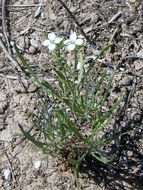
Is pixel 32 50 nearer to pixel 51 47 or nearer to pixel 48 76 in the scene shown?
pixel 48 76

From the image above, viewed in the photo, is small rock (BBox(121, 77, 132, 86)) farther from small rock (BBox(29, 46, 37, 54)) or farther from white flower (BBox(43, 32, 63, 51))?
white flower (BBox(43, 32, 63, 51))

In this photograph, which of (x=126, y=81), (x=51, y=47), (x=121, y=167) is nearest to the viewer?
(x=51, y=47)

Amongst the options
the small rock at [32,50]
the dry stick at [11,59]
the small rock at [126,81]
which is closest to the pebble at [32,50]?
the small rock at [32,50]

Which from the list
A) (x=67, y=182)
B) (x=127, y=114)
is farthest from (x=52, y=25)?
(x=67, y=182)

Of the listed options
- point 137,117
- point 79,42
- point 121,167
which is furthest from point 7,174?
point 79,42

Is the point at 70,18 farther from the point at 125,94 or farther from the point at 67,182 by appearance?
the point at 67,182

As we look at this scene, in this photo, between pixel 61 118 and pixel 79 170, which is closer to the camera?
pixel 61 118

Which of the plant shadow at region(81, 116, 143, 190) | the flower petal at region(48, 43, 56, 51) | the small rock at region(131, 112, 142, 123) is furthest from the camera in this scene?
the small rock at region(131, 112, 142, 123)

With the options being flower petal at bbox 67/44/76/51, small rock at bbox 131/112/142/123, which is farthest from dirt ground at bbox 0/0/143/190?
flower petal at bbox 67/44/76/51

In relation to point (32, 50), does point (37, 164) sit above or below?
below
